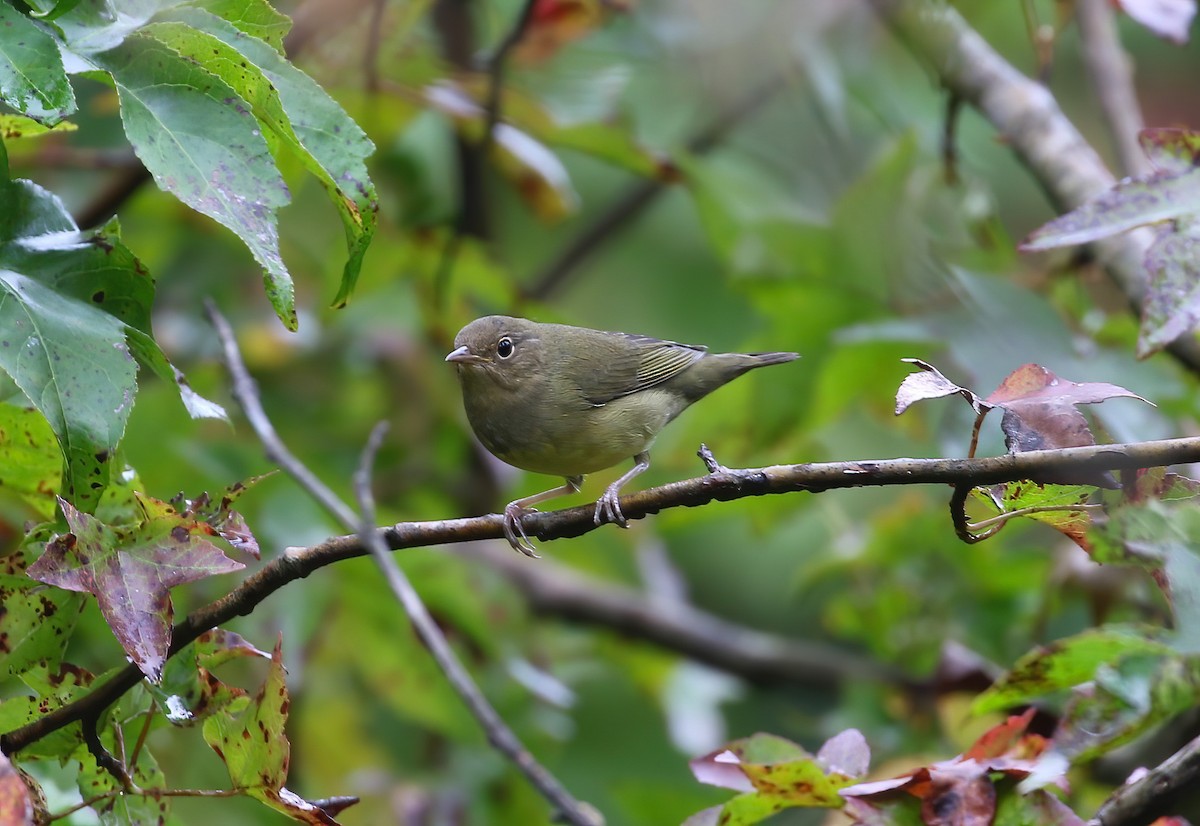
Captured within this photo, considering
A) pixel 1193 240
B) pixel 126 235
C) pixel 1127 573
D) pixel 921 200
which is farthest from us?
pixel 126 235

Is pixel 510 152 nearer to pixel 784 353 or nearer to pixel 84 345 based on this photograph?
pixel 784 353

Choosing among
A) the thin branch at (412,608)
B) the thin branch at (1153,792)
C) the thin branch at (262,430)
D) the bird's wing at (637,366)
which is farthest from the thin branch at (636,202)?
the thin branch at (1153,792)

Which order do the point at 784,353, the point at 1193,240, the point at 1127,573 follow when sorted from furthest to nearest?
the point at 784,353 → the point at 1127,573 → the point at 1193,240

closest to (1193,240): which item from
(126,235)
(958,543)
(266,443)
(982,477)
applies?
(982,477)

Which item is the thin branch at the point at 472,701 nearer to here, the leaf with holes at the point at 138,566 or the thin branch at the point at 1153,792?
the leaf with holes at the point at 138,566

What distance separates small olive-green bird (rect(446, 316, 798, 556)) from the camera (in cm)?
345

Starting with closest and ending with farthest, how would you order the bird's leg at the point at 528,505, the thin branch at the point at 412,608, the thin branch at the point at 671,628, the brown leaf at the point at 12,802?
1. the brown leaf at the point at 12,802
2. the thin branch at the point at 412,608
3. the bird's leg at the point at 528,505
4. the thin branch at the point at 671,628

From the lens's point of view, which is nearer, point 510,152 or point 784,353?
point 784,353

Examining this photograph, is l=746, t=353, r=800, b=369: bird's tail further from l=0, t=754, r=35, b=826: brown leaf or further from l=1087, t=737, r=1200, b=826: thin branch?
l=0, t=754, r=35, b=826: brown leaf

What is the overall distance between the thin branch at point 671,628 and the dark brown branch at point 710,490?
3.10m

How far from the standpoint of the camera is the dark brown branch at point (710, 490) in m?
1.67

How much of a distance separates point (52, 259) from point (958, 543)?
128 inches

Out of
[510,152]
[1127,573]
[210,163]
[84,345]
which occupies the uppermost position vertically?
[210,163]

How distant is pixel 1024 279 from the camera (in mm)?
3928
